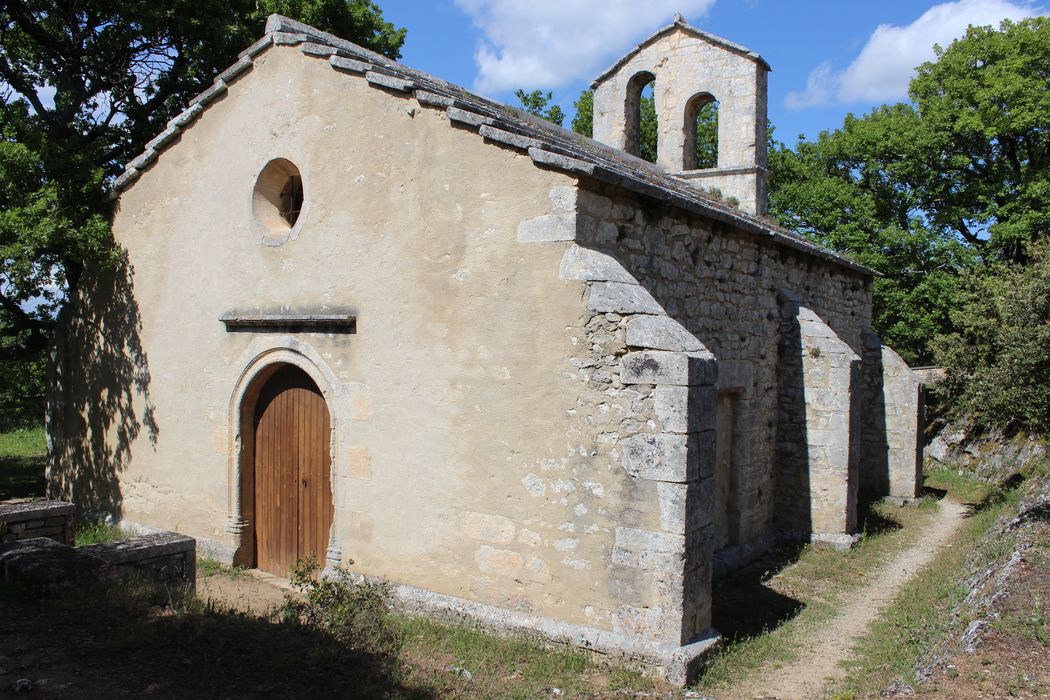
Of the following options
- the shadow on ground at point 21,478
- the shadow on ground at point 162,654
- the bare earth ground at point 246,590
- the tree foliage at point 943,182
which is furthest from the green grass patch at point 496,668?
the tree foliage at point 943,182

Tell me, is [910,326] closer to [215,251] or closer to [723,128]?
[723,128]

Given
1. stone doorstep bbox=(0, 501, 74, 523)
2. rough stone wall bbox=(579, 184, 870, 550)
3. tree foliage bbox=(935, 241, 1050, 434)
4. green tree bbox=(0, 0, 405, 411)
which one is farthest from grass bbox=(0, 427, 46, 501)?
tree foliage bbox=(935, 241, 1050, 434)

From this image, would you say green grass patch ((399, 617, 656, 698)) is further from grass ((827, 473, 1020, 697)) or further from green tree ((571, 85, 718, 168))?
green tree ((571, 85, 718, 168))

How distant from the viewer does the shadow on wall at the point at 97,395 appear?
952 cm

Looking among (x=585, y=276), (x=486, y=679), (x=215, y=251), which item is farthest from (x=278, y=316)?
(x=486, y=679)

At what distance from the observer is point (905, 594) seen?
815 cm

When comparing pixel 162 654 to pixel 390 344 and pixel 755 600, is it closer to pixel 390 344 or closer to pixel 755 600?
pixel 390 344

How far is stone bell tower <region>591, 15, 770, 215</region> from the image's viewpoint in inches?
472

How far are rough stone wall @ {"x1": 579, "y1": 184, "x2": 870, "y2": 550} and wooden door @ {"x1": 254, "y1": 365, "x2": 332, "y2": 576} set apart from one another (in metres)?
3.63

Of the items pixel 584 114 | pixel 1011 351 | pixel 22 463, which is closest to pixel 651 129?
pixel 584 114

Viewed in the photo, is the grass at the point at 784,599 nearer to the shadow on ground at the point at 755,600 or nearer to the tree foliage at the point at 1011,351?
the shadow on ground at the point at 755,600

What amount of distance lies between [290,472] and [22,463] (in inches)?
441

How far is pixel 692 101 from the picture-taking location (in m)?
12.5

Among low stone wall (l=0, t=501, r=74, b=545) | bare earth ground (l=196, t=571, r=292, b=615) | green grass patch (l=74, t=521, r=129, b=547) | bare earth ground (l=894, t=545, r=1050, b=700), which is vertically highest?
low stone wall (l=0, t=501, r=74, b=545)
